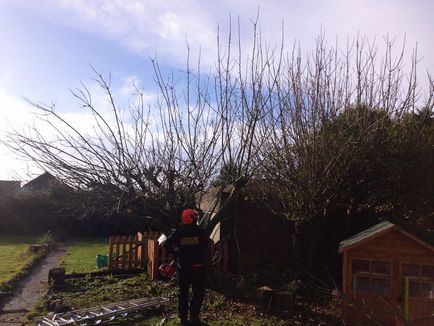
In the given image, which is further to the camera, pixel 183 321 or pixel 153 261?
pixel 153 261

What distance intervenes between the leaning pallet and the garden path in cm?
76

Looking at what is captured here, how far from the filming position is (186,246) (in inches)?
265

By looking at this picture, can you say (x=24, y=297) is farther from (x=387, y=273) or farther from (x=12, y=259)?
(x=387, y=273)

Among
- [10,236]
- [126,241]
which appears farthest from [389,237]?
[10,236]

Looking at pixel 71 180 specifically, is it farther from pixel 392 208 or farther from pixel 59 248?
pixel 59 248

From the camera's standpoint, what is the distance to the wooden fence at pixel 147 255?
35.5 feet

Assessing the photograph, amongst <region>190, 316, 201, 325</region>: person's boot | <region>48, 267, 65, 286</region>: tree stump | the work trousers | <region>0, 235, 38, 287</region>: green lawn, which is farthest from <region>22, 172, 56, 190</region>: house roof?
<region>190, 316, 201, 325</region>: person's boot

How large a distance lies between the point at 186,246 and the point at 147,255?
602cm

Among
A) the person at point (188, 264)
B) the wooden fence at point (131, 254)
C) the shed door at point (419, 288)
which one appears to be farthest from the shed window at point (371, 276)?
the wooden fence at point (131, 254)

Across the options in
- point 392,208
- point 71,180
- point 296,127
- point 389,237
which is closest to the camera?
point 389,237

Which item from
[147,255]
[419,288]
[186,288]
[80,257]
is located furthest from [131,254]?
[419,288]

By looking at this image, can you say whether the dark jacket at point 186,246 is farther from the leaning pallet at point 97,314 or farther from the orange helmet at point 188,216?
the leaning pallet at point 97,314

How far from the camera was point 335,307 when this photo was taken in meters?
7.80

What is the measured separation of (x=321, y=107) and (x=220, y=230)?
454 centimetres
